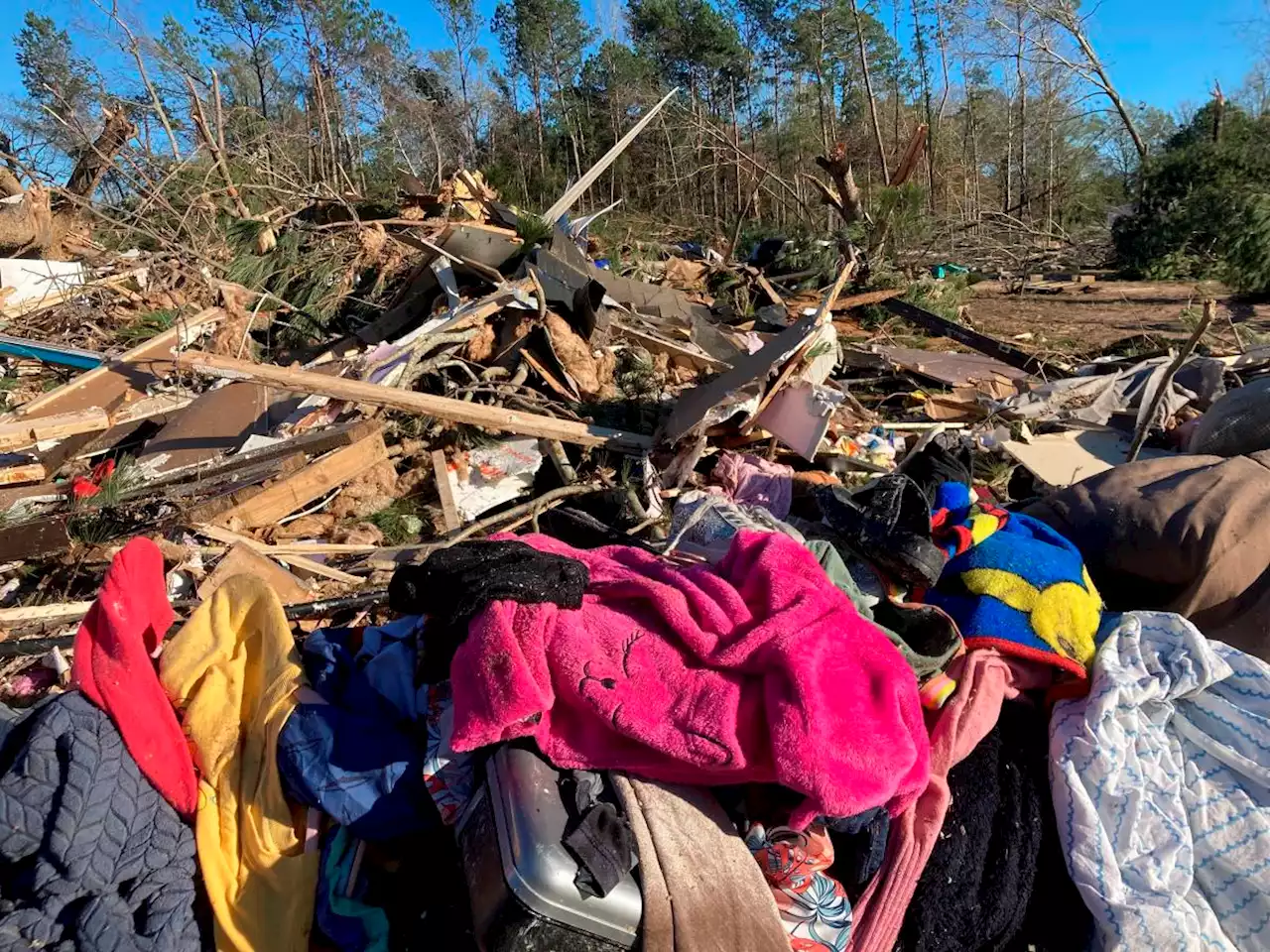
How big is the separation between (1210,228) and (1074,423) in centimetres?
1024

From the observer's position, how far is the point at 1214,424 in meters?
3.62

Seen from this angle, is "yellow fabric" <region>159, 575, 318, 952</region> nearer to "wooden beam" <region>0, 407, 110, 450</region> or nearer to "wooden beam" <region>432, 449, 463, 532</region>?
"wooden beam" <region>432, 449, 463, 532</region>

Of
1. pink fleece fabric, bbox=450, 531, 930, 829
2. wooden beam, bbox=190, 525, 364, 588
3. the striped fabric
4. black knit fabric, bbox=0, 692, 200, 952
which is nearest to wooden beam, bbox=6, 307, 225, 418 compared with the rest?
wooden beam, bbox=190, 525, 364, 588

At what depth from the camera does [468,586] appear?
5.66ft

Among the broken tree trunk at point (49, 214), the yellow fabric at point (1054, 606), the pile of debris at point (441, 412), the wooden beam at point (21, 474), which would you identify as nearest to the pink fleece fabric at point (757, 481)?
the pile of debris at point (441, 412)

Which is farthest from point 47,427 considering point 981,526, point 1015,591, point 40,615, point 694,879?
point 1015,591

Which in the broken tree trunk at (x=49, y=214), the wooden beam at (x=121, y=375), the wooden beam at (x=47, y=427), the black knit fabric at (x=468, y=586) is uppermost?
the broken tree trunk at (x=49, y=214)

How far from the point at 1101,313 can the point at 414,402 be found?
8.99 m

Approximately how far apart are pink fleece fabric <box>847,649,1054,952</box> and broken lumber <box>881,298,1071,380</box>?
A: 4164 mm

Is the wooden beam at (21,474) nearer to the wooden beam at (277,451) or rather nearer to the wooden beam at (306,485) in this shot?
the wooden beam at (277,451)

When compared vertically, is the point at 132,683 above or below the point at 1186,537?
above

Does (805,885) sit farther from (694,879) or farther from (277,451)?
(277,451)

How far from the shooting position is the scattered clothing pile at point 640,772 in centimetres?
147

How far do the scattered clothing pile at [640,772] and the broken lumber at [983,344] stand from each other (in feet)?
13.9
